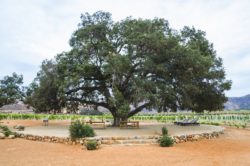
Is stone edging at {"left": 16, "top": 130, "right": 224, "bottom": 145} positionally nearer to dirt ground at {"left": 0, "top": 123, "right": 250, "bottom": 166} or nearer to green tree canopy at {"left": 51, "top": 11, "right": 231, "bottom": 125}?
dirt ground at {"left": 0, "top": 123, "right": 250, "bottom": 166}

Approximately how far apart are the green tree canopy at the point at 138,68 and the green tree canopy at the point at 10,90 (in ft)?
126

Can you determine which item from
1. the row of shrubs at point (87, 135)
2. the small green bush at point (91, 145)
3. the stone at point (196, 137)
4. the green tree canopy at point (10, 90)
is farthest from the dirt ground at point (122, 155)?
the green tree canopy at point (10, 90)

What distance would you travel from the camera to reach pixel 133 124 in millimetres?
29750

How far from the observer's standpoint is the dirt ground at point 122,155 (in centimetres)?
1457

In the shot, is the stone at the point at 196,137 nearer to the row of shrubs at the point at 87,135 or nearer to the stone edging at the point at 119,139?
the stone edging at the point at 119,139

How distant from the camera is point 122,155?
16.8 meters

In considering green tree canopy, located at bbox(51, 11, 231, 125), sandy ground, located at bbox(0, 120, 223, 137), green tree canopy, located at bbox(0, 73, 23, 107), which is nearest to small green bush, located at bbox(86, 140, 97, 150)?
sandy ground, located at bbox(0, 120, 223, 137)

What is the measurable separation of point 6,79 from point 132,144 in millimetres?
53872

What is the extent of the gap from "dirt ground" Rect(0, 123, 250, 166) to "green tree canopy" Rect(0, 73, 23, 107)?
154ft

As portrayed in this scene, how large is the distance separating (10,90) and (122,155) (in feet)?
180

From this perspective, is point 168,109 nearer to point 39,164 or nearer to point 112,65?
point 112,65

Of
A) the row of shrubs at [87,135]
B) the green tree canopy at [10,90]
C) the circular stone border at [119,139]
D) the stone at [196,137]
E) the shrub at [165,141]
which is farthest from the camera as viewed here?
the green tree canopy at [10,90]

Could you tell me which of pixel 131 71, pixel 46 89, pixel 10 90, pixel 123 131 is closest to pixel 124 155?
pixel 123 131

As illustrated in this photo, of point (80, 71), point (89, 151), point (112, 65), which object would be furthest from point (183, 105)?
point (89, 151)
